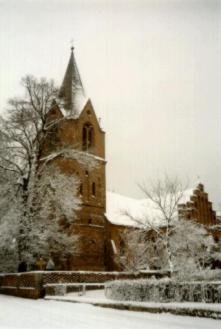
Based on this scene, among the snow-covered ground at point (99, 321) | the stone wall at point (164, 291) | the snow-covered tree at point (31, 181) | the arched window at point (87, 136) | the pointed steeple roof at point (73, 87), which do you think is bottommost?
the snow-covered ground at point (99, 321)

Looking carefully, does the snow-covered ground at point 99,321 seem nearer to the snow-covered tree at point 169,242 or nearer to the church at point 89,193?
the snow-covered tree at point 169,242

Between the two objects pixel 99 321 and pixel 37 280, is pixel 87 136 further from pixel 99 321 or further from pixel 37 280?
pixel 99 321

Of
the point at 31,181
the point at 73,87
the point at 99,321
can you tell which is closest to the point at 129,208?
the point at 73,87

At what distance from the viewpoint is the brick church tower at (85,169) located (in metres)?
38.8

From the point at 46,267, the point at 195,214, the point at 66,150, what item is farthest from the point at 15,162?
the point at 195,214

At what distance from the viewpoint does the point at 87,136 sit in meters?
43.2

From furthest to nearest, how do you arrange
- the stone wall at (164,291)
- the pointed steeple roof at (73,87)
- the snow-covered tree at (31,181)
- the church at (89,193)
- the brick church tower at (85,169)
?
the pointed steeple roof at (73,87) < the church at (89,193) < the brick church tower at (85,169) < the snow-covered tree at (31,181) < the stone wall at (164,291)

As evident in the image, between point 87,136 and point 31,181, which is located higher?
point 87,136

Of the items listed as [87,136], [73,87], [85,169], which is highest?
[73,87]

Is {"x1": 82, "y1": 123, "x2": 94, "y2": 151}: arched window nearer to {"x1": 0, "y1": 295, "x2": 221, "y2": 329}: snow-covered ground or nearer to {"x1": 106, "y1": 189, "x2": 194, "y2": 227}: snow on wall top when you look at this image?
{"x1": 106, "y1": 189, "x2": 194, "y2": 227}: snow on wall top

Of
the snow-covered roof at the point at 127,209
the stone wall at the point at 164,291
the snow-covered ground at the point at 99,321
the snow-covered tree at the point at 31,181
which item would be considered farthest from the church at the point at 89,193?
the snow-covered ground at the point at 99,321

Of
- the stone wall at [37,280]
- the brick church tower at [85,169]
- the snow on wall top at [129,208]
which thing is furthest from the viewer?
the snow on wall top at [129,208]

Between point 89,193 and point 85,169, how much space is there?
244cm

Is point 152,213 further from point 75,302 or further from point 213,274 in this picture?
point 75,302
